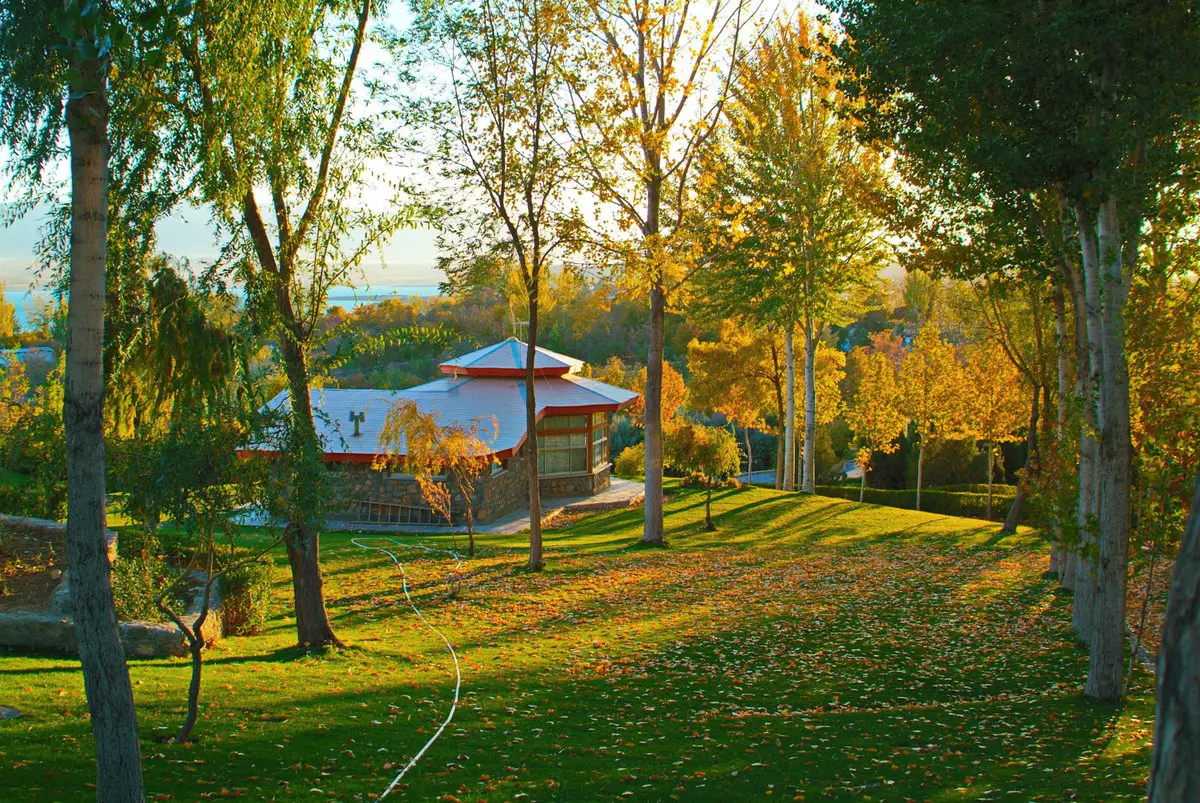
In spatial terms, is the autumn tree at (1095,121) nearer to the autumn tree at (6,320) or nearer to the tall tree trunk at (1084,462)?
the tall tree trunk at (1084,462)

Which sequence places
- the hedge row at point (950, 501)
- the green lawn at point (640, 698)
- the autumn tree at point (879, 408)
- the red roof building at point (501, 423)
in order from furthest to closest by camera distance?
the hedge row at point (950, 501) → the autumn tree at point (879, 408) → the red roof building at point (501, 423) → the green lawn at point (640, 698)

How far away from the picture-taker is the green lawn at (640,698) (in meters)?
6.00

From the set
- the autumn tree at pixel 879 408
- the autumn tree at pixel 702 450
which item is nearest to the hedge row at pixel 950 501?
the autumn tree at pixel 879 408

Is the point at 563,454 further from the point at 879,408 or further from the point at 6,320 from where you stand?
the point at 6,320

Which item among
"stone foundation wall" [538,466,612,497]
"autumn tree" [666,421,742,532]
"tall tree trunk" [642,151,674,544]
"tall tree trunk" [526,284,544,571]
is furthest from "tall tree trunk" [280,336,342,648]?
"stone foundation wall" [538,466,612,497]

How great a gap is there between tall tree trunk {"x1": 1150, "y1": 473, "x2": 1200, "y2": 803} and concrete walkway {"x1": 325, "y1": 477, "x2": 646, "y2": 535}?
1849 cm

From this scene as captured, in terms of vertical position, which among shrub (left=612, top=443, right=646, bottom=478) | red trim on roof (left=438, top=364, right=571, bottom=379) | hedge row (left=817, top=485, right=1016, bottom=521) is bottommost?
hedge row (left=817, top=485, right=1016, bottom=521)

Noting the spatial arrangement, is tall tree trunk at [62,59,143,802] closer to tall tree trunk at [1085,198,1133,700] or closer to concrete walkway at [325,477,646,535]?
tall tree trunk at [1085,198,1133,700]

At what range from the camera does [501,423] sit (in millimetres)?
24109

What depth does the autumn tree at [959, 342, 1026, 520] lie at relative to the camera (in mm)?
26391

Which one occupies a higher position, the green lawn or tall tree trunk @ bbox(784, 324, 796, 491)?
tall tree trunk @ bbox(784, 324, 796, 491)

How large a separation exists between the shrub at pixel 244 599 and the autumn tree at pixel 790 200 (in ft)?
38.5

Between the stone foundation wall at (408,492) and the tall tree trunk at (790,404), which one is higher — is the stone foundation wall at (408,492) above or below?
below

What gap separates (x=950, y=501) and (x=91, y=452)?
99.9 feet
